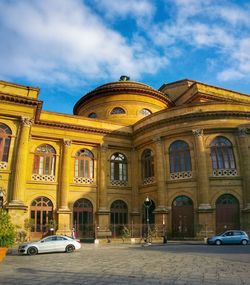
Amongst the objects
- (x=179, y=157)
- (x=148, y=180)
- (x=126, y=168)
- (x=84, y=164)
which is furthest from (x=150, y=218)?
(x=84, y=164)

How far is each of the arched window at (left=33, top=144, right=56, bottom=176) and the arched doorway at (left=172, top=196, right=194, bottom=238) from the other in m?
11.5

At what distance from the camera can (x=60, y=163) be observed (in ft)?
95.0

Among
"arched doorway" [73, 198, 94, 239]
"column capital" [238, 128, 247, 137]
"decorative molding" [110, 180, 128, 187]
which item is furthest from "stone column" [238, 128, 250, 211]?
"arched doorway" [73, 198, 94, 239]

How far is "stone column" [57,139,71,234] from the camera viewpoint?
27.2 m

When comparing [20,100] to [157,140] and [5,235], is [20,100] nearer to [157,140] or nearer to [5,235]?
[157,140]

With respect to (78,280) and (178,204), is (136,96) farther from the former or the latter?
(78,280)

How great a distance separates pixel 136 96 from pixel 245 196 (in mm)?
17404

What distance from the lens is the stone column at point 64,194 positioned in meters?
27.2

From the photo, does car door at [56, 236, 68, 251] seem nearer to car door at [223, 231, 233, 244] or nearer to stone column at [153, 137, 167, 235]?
stone column at [153, 137, 167, 235]

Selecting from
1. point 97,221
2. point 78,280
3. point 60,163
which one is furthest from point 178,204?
point 78,280

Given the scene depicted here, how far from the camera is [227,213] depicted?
26031 mm

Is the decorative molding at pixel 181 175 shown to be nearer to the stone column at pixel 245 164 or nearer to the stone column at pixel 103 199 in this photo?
the stone column at pixel 245 164

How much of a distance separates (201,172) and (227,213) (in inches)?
156

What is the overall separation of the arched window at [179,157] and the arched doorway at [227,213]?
3871mm
